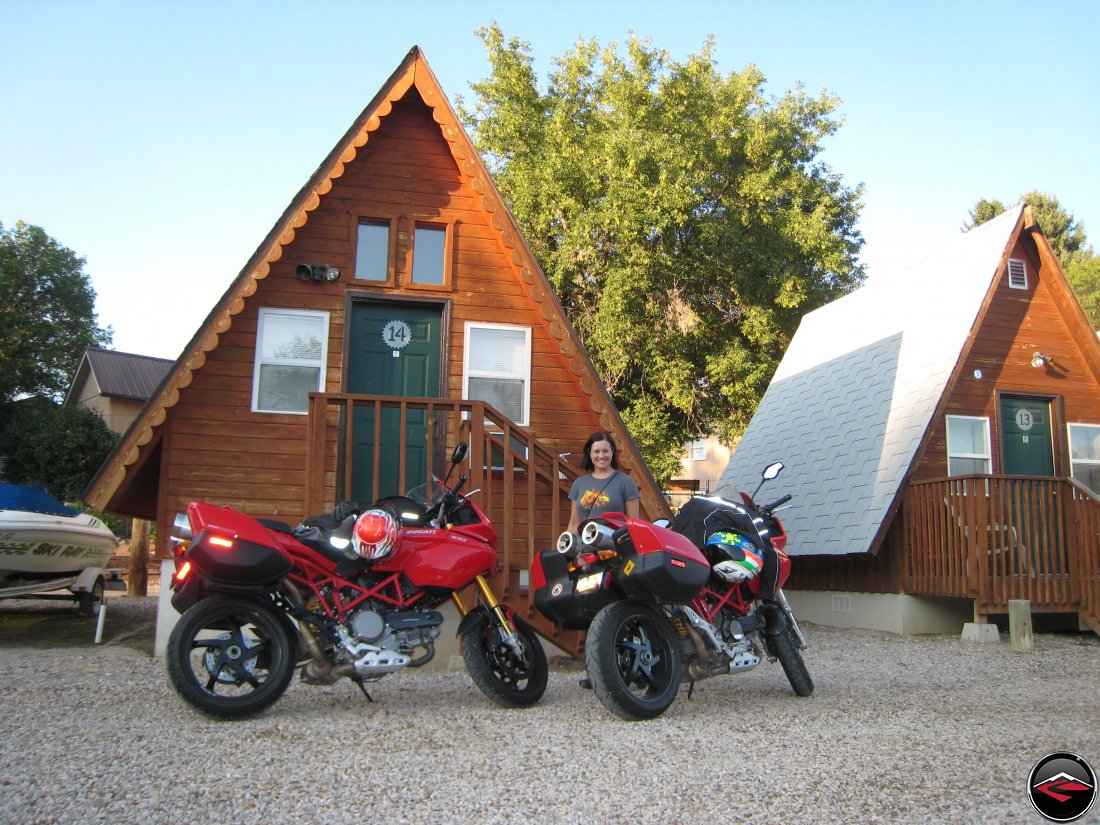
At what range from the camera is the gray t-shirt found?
6.60 metres

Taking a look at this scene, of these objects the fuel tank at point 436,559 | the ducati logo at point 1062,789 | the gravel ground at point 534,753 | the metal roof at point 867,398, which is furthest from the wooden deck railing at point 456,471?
the metal roof at point 867,398

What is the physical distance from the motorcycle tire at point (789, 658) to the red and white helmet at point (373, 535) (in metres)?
2.60

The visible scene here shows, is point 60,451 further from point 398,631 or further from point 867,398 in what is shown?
point 398,631

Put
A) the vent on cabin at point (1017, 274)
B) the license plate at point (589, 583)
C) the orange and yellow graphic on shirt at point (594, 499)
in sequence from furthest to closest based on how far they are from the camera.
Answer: the vent on cabin at point (1017, 274) → the orange and yellow graphic on shirt at point (594, 499) → the license plate at point (589, 583)

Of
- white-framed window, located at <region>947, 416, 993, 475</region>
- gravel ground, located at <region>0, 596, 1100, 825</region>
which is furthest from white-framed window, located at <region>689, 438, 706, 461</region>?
gravel ground, located at <region>0, 596, 1100, 825</region>

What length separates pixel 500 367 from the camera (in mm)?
9914

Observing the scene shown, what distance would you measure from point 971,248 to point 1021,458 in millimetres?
3041

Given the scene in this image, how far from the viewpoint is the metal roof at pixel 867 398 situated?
11883 millimetres

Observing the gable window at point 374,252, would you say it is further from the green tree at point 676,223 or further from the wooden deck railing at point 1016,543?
the green tree at point 676,223

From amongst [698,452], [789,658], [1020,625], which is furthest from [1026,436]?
[698,452]

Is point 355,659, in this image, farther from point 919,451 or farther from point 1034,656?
point 919,451

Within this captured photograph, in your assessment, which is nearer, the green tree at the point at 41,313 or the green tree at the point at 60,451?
the green tree at the point at 60,451

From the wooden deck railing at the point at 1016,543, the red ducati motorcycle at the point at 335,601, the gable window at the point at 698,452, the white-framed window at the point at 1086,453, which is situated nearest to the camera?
the red ducati motorcycle at the point at 335,601

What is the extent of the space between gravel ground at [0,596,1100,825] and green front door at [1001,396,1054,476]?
19.9ft
